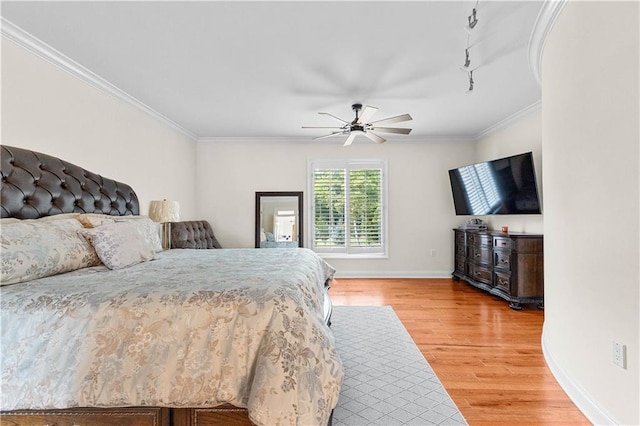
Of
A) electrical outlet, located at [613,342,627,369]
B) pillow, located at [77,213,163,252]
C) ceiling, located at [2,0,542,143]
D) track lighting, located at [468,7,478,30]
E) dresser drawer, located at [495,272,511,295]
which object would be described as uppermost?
ceiling, located at [2,0,542,143]

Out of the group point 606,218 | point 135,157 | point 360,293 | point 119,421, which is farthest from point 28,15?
point 360,293

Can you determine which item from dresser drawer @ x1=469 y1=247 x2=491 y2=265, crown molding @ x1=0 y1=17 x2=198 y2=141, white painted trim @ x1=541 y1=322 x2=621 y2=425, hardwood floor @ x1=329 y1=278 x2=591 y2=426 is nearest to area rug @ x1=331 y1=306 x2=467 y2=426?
hardwood floor @ x1=329 y1=278 x2=591 y2=426

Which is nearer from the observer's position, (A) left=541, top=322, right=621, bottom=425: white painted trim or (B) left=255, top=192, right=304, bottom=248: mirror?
(A) left=541, top=322, right=621, bottom=425: white painted trim

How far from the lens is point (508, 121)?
4750mm

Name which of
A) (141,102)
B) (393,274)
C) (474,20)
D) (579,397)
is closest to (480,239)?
(393,274)

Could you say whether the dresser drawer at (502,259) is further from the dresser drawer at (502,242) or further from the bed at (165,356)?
the bed at (165,356)

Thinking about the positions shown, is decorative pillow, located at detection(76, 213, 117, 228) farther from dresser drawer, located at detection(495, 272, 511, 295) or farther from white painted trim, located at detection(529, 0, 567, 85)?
dresser drawer, located at detection(495, 272, 511, 295)

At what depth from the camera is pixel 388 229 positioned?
5.91m

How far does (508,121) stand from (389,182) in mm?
2041

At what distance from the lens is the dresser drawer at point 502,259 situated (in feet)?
13.6

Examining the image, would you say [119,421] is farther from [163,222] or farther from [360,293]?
[360,293]

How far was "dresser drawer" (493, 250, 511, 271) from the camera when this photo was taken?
13.6ft

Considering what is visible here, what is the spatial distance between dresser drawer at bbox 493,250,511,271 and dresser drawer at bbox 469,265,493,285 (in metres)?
0.20

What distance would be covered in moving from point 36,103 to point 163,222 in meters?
1.79
